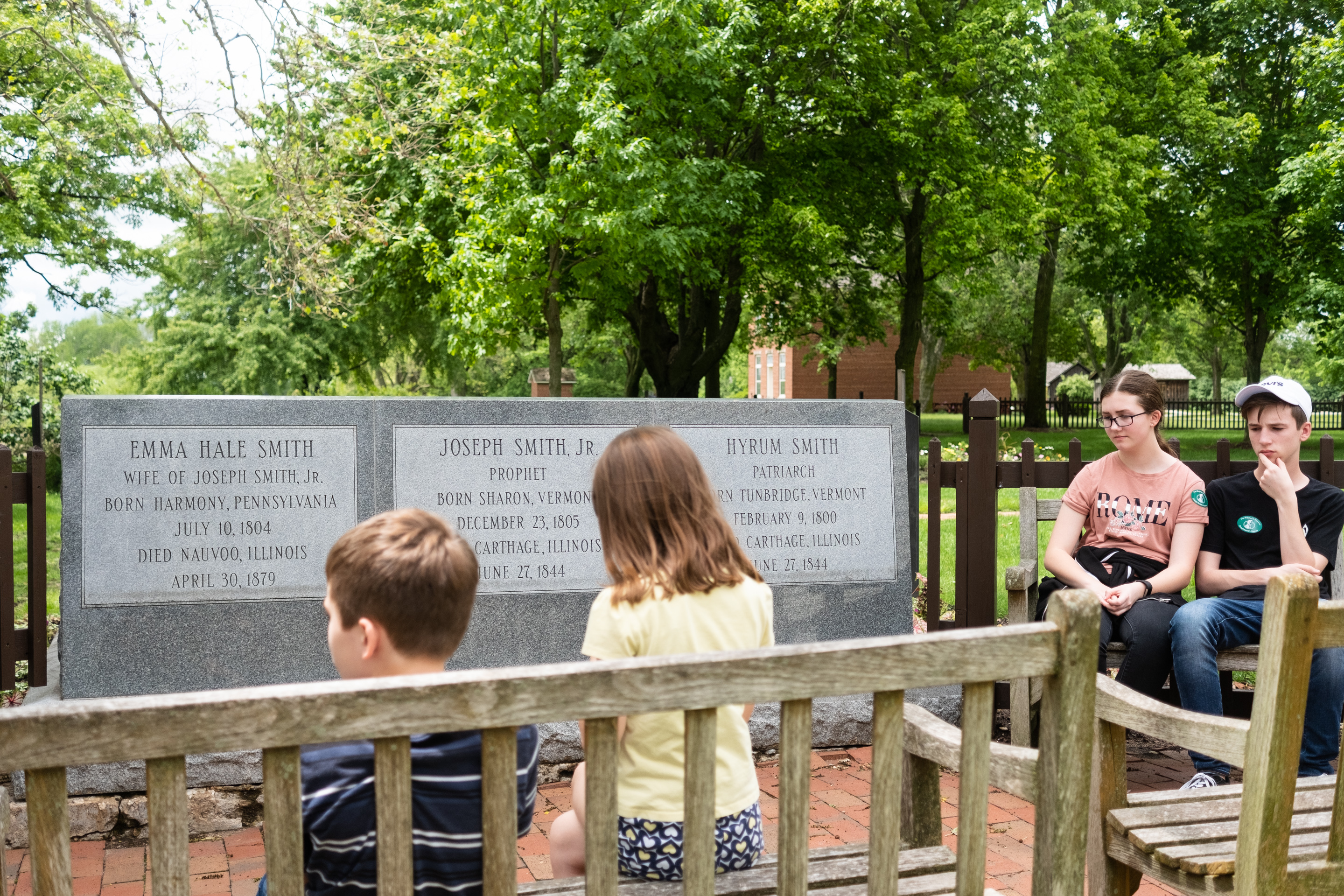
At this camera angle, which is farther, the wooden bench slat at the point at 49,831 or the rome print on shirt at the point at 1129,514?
the rome print on shirt at the point at 1129,514

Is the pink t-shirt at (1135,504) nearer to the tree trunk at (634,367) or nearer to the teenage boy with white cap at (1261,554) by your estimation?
the teenage boy with white cap at (1261,554)

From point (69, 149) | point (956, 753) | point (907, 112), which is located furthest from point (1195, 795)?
point (907, 112)

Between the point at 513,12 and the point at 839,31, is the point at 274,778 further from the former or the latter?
the point at 839,31

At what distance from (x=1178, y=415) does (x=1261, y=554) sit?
46.1m

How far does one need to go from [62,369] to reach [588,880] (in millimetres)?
24493

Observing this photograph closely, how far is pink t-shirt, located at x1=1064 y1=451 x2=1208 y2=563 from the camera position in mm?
4531

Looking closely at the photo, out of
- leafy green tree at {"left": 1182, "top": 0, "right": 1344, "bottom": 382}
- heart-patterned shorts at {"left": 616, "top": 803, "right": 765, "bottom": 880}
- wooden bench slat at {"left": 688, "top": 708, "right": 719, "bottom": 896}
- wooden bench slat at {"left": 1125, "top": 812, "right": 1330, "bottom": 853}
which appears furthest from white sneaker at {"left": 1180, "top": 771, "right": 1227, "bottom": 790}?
leafy green tree at {"left": 1182, "top": 0, "right": 1344, "bottom": 382}

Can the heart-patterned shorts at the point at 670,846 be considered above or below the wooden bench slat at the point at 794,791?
below

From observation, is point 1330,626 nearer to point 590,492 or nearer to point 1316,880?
point 1316,880

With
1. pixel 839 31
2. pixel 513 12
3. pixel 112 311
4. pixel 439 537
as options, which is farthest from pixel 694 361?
pixel 439 537

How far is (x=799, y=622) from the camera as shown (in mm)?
5496

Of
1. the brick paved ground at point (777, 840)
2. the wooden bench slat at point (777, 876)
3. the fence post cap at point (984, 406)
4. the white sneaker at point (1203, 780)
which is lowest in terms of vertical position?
the brick paved ground at point (777, 840)

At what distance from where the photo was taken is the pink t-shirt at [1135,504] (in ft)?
14.9

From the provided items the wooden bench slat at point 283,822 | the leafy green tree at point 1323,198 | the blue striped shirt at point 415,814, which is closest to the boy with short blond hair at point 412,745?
the blue striped shirt at point 415,814
